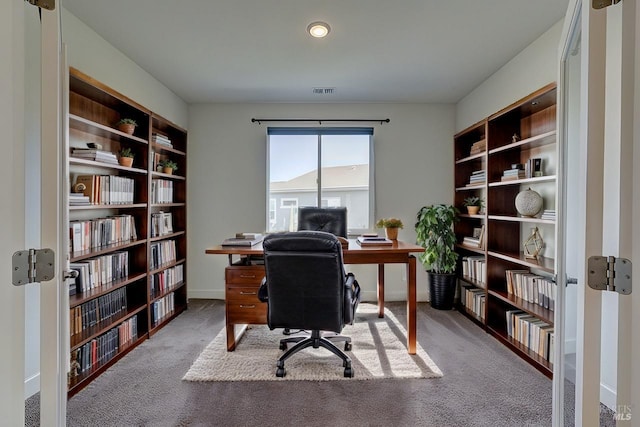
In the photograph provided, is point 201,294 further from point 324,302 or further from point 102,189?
point 324,302

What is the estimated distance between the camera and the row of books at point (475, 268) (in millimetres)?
3303

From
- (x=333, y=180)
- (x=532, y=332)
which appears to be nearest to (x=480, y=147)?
(x=333, y=180)

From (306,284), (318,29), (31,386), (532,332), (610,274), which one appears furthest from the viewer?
(532,332)

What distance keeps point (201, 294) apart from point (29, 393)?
238 centimetres

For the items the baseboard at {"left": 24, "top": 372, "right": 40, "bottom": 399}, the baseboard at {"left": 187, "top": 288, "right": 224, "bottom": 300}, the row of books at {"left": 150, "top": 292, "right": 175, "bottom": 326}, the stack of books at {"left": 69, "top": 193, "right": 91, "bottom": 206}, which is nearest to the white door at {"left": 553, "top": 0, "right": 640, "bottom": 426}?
the baseboard at {"left": 24, "top": 372, "right": 40, "bottom": 399}

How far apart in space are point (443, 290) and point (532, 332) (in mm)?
1275

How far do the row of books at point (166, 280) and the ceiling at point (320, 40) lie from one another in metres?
2.04

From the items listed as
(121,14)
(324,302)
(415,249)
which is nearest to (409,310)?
(415,249)

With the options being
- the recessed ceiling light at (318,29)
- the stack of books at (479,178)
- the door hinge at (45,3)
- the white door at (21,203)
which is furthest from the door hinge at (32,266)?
the stack of books at (479,178)

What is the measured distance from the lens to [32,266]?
92cm

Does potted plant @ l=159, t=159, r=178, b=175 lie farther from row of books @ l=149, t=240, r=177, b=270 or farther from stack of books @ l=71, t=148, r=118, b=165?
stack of books @ l=71, t=148, r=118, b=165

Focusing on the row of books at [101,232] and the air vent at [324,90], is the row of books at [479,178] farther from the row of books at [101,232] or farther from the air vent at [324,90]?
the row of books at [101,232]

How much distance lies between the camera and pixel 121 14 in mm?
2252

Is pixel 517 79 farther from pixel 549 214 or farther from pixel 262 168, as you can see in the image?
pixel 262 168
